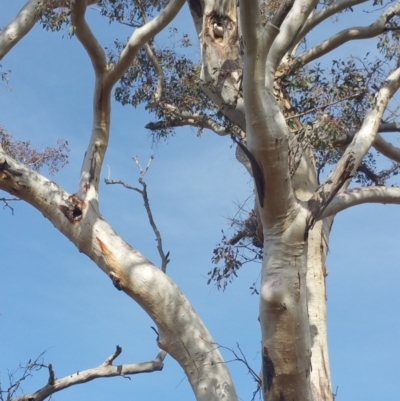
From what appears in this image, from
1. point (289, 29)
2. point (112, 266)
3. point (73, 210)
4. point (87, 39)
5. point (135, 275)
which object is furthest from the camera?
point (87, 39)

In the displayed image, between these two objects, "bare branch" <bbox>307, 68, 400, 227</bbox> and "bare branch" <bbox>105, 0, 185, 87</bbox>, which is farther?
"bare branch" <bbox>105, 0, 185, 87</bbox>

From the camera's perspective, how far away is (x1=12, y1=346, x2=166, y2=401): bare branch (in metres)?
6.82

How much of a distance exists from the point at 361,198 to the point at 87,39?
260cm

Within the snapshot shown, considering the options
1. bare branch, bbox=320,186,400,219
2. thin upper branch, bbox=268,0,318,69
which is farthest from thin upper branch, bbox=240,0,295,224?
bare branch, bbox=320,186,400,219

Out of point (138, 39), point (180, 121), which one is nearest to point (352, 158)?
point (138, 39)

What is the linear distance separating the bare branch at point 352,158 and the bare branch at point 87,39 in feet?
7.22

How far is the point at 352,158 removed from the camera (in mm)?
4277

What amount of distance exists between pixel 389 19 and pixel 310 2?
3211 mm

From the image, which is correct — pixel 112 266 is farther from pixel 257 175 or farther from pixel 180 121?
pixel 180 121

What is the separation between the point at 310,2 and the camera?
4836mm

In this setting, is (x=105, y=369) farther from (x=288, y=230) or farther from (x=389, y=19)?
(x=389, y=19)

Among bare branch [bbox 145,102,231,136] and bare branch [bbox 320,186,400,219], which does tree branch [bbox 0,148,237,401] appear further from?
bare branch [bbox 145,102,231,136]

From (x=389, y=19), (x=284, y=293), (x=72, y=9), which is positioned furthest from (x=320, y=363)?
(x=389, y=19)

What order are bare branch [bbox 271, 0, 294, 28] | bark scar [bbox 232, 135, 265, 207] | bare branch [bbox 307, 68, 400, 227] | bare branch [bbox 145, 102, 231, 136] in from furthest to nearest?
bare branch [bbox 145, 102, 231, 136] → bare branch [bbox 271, 0, 294, 28] → bare branch [bbox 307, 68, 400, 227] → bark scar [bbox 232, 135, 265, 207]
